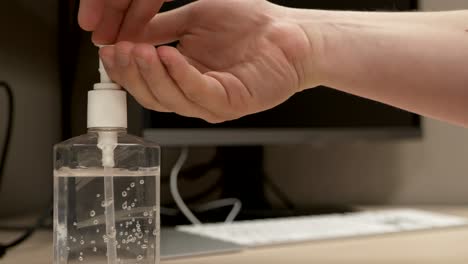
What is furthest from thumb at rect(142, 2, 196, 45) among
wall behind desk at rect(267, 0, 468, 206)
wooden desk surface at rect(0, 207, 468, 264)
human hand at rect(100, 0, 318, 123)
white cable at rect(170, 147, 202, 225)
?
wall behind desk at rect(267, 0, 468, 206)

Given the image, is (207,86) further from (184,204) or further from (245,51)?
(184,204)

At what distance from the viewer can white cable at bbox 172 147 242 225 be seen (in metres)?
0.92

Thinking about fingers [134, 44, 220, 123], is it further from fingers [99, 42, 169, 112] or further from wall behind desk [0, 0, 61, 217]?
wall behind desk [0, 0, 61, 217]

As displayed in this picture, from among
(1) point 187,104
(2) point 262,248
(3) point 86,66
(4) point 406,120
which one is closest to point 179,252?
(2) point 262,248

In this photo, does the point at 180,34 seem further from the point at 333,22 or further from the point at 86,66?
the point at 86,66

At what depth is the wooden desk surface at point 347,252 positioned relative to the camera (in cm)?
61

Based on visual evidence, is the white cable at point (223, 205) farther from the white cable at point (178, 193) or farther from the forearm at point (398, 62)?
the forearm at point (398, 62)

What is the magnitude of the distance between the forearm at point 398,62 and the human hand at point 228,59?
20mm

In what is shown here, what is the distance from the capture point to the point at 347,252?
26.0 inches

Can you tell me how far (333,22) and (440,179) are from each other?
712mm

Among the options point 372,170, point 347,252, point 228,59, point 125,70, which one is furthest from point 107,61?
point 372,170

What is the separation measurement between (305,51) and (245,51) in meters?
0.05

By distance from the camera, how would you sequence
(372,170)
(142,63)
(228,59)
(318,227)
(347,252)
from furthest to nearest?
(372,170)
(318,227)
(347,252)
(228,59)
(142,63)

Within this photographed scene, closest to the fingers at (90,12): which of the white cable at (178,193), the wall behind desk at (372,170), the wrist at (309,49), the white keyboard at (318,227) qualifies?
the wrist at (309,49)
